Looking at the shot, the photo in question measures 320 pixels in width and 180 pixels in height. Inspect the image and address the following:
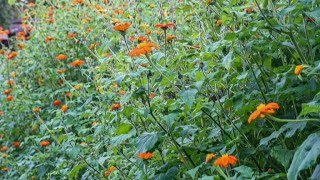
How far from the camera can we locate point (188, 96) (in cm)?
214

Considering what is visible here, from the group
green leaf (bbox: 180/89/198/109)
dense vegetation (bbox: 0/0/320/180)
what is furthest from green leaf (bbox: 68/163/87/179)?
green leaf (bbox: 180/89/198/109)

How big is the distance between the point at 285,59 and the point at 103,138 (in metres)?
1.03

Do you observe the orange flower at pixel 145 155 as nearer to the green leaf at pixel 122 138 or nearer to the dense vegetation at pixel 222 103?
the dense vegetation at pixel 222 103

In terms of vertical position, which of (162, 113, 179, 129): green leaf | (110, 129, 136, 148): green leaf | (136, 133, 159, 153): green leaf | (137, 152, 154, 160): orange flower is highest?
(162, 113, 179, 129): green leaf

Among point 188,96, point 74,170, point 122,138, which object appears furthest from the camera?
point 74,170

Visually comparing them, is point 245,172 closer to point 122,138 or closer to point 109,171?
point 122,138

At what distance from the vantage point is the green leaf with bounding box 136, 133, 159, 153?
2215 millimetres

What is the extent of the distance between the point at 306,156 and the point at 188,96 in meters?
0.63

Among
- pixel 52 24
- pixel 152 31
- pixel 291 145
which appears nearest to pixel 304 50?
pixel 291 145

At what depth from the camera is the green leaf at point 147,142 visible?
221 cm

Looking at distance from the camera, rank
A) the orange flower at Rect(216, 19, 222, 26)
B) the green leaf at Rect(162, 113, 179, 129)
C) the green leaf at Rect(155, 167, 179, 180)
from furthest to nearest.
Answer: the orange flower at Rect(216, 19, 222, 26) < the green leaf at Rect(155, 167, 179, 180) < the green leaf at Rect(162, 113, 179, 129)

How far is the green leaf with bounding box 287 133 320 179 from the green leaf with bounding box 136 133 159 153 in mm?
699

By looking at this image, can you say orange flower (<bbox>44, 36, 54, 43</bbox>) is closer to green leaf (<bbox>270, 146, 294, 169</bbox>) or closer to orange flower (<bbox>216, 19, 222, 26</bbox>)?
orange flower (<bbox>216, 19, 222, 26</bbox>)

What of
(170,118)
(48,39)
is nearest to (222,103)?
(170,118)
